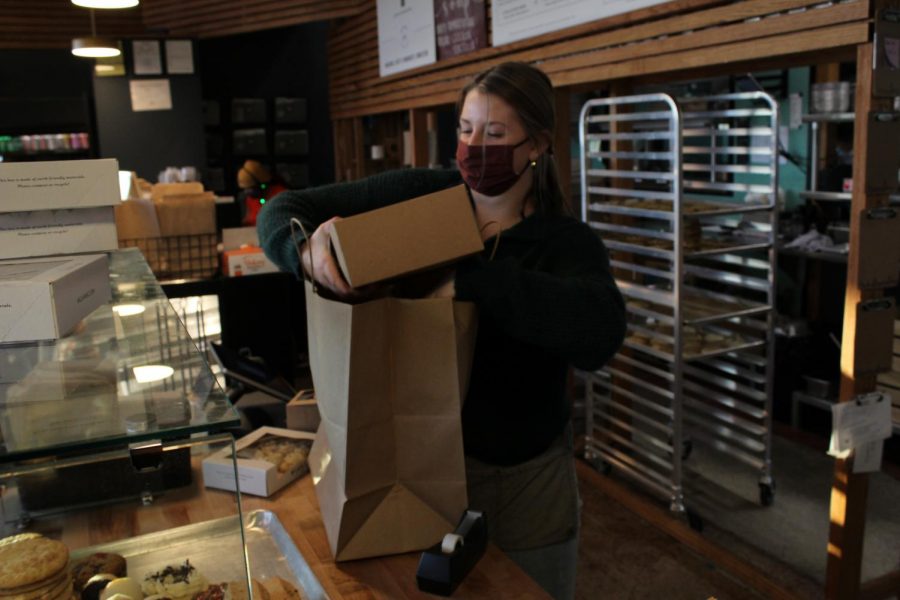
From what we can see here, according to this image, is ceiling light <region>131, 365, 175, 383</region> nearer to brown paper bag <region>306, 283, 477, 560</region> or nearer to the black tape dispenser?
brown paper bag <region>306, 283, 477, 560</region>

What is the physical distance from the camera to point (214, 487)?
147 cm

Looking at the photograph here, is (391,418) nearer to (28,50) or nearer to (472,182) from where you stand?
(472,182)

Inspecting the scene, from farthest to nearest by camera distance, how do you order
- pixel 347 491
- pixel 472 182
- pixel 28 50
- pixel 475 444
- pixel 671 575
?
pixel 28 50 < pixel 671 575 < pixel 472 182 < pixel 475 444 < pixel 347 491

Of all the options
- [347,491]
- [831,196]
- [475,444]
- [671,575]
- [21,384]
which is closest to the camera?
[21,384]

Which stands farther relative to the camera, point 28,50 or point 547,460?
A: point 28,50

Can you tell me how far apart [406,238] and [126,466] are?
0.51m

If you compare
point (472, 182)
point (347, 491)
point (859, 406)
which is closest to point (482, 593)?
point (347, 491)

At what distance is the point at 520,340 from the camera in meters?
1.50

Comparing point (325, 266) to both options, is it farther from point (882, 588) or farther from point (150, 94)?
point (150, 94)

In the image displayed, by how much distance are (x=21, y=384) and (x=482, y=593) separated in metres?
0.79

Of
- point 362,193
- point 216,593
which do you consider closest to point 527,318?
point 216,593

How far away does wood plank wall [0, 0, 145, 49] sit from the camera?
32.2 ft

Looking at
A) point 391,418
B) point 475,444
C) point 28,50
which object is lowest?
point 475,444

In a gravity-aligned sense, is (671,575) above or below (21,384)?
below
